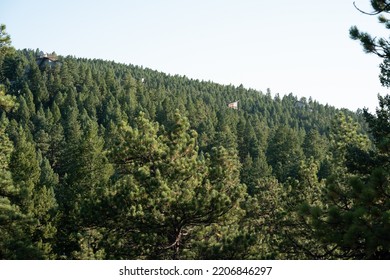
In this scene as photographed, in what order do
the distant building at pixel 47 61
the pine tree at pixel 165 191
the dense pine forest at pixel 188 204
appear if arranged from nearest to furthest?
the dense pine forest at pixel 188 204 → the pine tree at pixel 165 191 → the distant building at pixel 47 61

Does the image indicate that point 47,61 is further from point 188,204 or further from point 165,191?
point 188,204

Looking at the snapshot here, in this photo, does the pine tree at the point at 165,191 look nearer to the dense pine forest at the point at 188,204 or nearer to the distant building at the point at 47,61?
the dense pine forest at the point at 188,204

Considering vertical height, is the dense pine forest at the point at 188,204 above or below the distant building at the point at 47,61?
below

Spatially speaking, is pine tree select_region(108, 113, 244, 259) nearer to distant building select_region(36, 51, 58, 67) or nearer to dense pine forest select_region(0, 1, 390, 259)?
dense pine forest select_region(0, 1, 390, 259)

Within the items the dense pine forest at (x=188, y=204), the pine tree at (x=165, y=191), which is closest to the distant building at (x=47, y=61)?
the dense pine forest at (x=188, y=204)

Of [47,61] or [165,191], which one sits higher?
[47,61]

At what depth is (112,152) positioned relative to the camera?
54.1 ft

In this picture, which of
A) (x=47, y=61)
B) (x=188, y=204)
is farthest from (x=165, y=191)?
(x=47, y=61)

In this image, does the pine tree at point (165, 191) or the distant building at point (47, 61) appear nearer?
the pine tree at point (165, 191)

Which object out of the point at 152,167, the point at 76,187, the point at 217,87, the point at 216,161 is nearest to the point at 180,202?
the point at 152,167

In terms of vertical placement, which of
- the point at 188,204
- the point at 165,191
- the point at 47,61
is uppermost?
the point at 47,61
